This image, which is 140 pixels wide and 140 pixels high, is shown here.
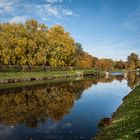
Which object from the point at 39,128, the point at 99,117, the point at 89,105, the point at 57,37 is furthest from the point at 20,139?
the point at 57,37

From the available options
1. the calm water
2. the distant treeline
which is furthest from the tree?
the calm water

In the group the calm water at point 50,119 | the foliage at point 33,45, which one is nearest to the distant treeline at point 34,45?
the foliage at point 33,45

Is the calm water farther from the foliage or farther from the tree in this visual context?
the tree

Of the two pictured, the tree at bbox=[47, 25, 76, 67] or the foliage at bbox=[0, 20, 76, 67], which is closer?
the foliage at bbox=[0, 20, 76, 67]

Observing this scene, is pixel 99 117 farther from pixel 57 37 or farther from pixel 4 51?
pixel 57 37

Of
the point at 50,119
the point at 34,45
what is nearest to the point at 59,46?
the point at 34,45

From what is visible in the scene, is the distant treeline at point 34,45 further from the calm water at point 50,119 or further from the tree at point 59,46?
the calm water at point 50,119

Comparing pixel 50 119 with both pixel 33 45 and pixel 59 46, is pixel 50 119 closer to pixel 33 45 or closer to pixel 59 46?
pixel 33 45

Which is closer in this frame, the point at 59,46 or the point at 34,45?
the point at 34,45

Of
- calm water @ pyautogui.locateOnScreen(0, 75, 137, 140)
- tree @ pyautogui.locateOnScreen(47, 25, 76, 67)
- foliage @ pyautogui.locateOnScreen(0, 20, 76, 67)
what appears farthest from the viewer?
tree @ pyautogui.locateOnScreen(47, 25, 76, 67)

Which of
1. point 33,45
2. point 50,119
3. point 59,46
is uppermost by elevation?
point 59,46

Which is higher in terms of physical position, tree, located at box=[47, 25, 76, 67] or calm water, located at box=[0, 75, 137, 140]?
Result: tree, located at box=[47, 25, 76, 67]

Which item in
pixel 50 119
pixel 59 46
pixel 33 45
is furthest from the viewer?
pixel 59 46

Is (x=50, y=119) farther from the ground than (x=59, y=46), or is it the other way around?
(x=59, y=46)
